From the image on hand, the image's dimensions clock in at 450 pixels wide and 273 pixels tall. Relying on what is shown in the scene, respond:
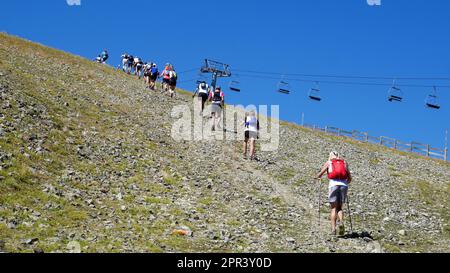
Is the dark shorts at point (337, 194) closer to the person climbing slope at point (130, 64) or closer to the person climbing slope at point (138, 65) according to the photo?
the person climbing slope at point (138, 65)

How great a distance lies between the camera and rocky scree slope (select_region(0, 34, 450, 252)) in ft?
51.1

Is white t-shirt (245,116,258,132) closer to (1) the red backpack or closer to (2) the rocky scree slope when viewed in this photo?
(2) the rocky scree slope

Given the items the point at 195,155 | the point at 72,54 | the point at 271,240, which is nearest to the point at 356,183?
the point at 195,155

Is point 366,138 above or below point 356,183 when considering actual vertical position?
above

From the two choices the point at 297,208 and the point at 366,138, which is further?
the point at 366,138

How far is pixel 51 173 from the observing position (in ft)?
64.7

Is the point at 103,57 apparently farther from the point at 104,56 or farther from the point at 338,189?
the point at 338,189

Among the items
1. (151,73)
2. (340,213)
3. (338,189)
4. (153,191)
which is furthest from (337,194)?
(151,73)

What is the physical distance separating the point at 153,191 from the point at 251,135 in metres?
10.6

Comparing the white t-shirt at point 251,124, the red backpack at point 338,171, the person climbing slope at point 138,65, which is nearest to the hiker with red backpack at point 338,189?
the red backpack at point 338,171

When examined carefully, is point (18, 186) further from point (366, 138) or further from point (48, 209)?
point (366, 138)

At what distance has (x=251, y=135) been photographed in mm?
30234

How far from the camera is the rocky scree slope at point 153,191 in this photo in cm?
1556
